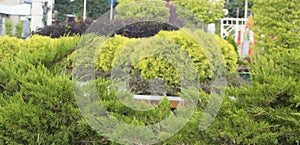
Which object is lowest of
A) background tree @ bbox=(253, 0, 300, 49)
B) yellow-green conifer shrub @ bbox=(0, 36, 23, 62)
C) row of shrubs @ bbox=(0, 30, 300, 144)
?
row of shrubs @ bbox=(0, 30, 300, 144)

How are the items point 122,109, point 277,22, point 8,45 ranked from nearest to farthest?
1. point 122,109
2. point 8,45
3. point 277,22

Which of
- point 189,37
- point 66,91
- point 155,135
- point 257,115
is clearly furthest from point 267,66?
point 189,37

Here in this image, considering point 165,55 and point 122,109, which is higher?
point 165,55

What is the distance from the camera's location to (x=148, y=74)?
494 cm

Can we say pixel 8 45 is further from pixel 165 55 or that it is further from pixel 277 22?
pixel 277 22

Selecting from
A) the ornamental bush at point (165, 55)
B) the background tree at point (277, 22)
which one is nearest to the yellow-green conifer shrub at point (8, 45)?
the ornamental bush at point (165, 55)

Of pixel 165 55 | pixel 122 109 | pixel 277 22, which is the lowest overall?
pixel 122 109

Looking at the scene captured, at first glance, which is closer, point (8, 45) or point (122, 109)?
point (122, 109)

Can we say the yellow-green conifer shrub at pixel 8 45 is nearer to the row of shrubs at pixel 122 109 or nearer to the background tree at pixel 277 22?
the row of shrubs at pixel 122 109

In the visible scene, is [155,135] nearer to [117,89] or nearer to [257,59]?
[117,89]

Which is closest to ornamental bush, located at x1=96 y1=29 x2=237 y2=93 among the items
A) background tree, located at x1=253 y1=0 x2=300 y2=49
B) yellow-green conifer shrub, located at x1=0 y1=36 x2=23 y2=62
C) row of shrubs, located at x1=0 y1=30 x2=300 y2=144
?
row of shrubs, located at x1=0 y1=30 x2=300 y2=144

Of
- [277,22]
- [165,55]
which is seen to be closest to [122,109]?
[165,55]

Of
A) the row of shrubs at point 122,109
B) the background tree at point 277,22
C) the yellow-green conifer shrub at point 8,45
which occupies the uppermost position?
the background tree at point 277,22

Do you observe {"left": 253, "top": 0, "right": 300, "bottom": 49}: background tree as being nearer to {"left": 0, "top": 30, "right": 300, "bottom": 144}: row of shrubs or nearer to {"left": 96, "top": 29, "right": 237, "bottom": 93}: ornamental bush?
{"left": 96, "top": 29, "right": 237, "bottom": 93}: ornamental bush
